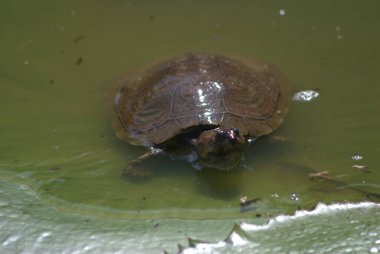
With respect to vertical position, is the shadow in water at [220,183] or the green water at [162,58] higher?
the green water at [162,58]

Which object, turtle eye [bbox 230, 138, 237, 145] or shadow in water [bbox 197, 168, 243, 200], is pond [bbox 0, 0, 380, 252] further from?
turtle eye [bbox 230, 138, 237, 145]

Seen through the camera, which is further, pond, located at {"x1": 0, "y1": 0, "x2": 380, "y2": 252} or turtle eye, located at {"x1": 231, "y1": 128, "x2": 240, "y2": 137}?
turtle eye, located at {"x1": 231, "y1": 128, "x2": 240, "y2": 137}

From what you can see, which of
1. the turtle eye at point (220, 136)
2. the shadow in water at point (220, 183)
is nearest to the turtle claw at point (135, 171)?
the shadow in water at point (220, 183)

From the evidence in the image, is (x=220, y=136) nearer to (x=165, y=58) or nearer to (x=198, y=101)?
(x=198, y=101)

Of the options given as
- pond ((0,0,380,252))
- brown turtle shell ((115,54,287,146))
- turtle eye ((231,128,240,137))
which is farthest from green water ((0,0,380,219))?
turtle eye ((231,128,240,137))

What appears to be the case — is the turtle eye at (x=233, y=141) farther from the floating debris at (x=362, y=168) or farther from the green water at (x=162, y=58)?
the floating debris at (x=362, y=168)

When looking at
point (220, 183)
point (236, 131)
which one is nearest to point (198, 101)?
point (236, 131)
